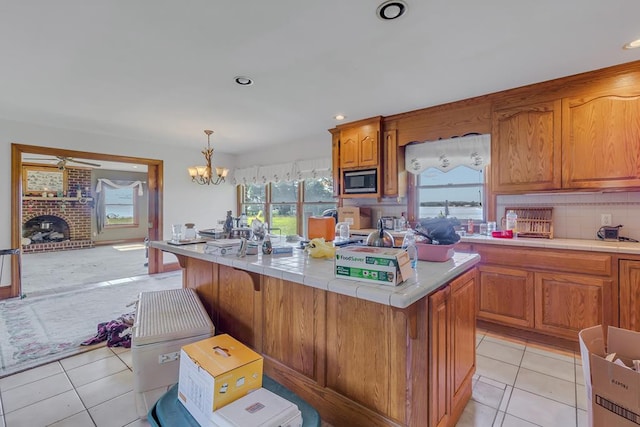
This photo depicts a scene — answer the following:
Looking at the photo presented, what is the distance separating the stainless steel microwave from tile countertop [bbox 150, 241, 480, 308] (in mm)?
2041

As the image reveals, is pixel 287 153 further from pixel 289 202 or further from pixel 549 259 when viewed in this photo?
pixel 549 259

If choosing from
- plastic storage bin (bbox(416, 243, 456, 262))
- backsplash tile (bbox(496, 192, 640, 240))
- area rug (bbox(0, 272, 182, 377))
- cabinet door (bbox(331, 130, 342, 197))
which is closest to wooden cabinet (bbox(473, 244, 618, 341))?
backsplash tile (bbox(496, 192, 640, 240))

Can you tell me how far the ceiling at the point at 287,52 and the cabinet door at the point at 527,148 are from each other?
0.32 m

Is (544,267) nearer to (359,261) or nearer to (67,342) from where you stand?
(359,261)

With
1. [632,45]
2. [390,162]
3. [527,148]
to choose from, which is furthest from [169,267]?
[632,45]

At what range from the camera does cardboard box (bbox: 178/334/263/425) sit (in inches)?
49.9

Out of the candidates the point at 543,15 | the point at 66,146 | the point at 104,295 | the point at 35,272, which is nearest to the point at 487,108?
the point at 543,15

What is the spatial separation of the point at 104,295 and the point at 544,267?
5.29 m

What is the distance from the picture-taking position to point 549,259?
2590 millimetres

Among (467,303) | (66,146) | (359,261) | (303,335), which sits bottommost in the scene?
(303,335)

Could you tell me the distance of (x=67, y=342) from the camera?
2.72m

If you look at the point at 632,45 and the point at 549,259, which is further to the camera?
the point at 549,259

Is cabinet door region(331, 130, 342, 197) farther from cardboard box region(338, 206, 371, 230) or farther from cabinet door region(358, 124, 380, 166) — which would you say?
cabinet door region(358, 124, 380, 166)

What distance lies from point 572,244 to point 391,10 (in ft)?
Answer: 7.89
